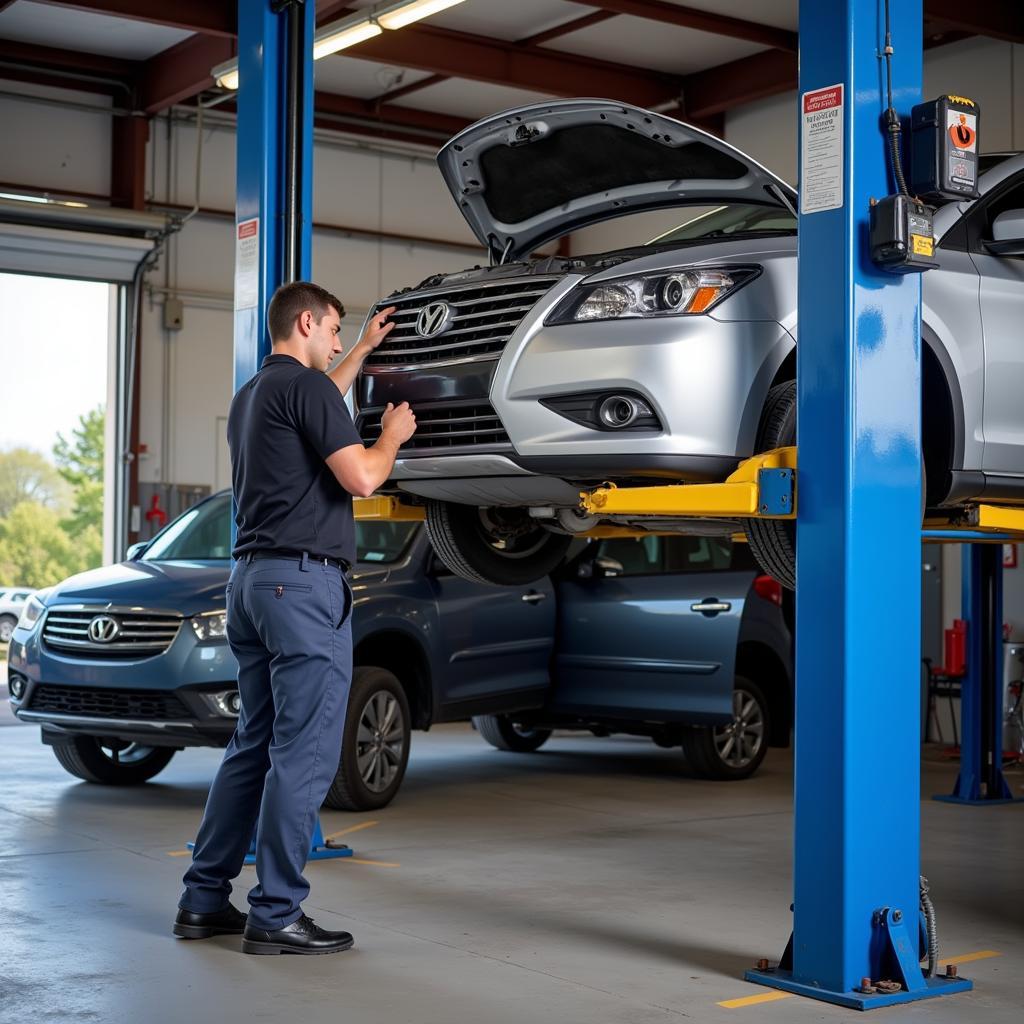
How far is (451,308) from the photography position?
503cm

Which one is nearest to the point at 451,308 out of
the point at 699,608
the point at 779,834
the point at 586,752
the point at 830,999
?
the point at 830,999

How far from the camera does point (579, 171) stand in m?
5.57

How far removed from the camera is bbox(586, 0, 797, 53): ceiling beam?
37.1 ft

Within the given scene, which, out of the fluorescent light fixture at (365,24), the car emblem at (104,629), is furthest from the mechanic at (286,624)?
the fluorescent light fixture at (365,24)

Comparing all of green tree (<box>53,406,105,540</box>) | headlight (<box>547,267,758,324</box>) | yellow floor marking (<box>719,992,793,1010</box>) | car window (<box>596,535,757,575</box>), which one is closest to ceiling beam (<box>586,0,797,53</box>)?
car window (<box>596,535,757,575</box>)

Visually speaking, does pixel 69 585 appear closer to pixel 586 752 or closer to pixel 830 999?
pixel 586 752

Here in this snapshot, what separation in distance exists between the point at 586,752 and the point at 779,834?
3630 millimetres

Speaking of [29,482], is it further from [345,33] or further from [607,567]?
[607,567]

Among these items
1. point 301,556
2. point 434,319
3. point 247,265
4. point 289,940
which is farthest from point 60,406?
point 289,940

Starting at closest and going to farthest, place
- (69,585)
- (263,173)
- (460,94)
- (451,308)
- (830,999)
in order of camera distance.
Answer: (830,999) → (451,308) → (263,173) → (69,585) → (460,94)

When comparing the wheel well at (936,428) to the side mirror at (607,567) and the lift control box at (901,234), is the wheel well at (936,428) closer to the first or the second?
the lift control box at (901,234)

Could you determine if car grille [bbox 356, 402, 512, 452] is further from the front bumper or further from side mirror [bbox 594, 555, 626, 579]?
side mirror [bbox 594, 555, 626, 579]

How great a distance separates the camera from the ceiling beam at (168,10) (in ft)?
35.6

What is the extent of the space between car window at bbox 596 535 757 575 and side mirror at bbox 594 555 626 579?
0.03 metres
